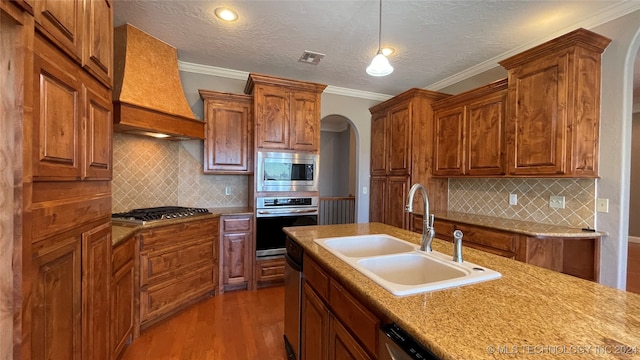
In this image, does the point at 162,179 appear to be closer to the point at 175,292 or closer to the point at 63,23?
the point at 175,292

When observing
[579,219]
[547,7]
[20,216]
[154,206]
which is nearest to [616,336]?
[20,216]

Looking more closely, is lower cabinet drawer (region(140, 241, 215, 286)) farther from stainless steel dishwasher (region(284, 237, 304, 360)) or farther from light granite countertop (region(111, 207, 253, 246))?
stainless steel dishwasher (region(284, 237, 304, 360))

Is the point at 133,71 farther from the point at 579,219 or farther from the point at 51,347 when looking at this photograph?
the point at 579,219

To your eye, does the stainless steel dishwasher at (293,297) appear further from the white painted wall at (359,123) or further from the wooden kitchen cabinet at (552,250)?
the white painted wall at (359,123)

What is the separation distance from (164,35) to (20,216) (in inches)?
100

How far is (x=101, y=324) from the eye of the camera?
1499 mm

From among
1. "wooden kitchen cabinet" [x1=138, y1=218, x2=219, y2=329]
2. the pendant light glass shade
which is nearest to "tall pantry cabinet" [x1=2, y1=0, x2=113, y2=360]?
"wooden kitchen cabinet" [x1=138, y1=218, x2=219, y2=329]

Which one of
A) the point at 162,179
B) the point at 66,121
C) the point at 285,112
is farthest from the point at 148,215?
the point at 285,112

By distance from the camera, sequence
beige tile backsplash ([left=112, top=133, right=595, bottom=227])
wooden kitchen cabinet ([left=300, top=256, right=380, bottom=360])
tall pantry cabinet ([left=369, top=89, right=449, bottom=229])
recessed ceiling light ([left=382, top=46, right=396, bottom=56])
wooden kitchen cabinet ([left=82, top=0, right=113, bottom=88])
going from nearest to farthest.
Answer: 1. wooden kitchen cabinet ([left=300, top=256, right=380, bottom=360])
2. wooden kitchen cabinet ([left=82, top=0, right=113, bottom=88])
3. beige tile backsplash ([left=112, top=133, right=595, bottom=227])
4. recessed ceiling light ([left=382, top=46, right=396, bottom=56])
5. tall pantry cabinet ([left=369, top=89, right=449, bottom=229])

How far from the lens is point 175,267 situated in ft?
8.35

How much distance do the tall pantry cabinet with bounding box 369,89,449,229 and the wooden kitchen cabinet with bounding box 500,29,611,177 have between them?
3.96 ft

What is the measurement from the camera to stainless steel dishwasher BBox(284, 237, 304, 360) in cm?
172

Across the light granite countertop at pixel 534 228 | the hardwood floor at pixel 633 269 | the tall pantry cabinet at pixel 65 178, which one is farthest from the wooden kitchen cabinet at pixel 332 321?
the hardwood floor at pixel 633 269

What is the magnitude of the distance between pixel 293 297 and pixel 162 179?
232 centimetres
